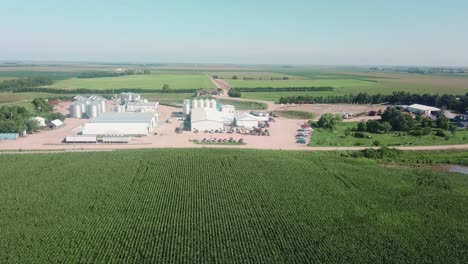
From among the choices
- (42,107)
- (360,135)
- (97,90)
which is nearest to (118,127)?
(42,107)

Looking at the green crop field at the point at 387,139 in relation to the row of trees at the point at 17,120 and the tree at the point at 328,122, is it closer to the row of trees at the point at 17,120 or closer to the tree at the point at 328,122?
the tree at the point at 328,122

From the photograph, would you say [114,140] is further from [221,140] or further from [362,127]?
[362,127]

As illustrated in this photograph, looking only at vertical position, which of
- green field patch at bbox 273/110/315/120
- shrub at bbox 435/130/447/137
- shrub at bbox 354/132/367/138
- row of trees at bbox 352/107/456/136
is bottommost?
green field patch at bbox 273/110/315/120

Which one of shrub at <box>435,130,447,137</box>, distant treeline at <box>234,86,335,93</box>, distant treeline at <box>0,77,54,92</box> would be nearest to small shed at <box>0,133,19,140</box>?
shrub at <box>435,130,447,137</box>

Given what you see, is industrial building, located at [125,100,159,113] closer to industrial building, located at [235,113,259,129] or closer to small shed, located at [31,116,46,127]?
small shed, located at [31,116,46,127]

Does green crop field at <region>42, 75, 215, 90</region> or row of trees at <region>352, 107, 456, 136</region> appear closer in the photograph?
row of trees at <region>352, 107, 456, 136</region>

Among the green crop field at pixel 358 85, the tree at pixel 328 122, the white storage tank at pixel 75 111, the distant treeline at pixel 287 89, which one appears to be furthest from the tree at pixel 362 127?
the distant treeline at pixel 287 89
